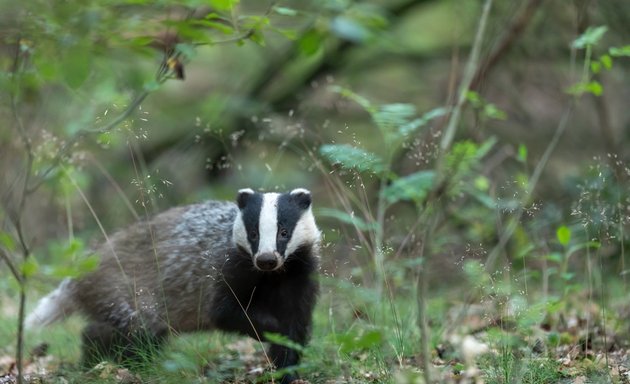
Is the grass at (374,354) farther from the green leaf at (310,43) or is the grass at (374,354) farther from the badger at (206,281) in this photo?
the green leaf at (310,43)

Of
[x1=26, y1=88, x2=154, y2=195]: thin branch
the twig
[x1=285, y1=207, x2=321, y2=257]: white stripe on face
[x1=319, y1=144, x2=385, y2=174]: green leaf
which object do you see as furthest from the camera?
the twig

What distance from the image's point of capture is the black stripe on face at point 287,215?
476 cm

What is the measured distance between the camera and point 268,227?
471cm

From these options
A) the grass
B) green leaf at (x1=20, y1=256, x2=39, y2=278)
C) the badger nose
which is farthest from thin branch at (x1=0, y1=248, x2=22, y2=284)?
the badger nose

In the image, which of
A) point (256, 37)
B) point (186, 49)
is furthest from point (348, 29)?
Result: point (186, 49)

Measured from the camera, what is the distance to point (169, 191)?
8695 millimetres

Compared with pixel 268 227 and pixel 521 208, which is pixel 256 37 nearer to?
pixel 268 227

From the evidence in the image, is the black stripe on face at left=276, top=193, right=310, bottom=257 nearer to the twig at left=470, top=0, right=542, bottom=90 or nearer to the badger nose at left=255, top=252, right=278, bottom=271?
the badger nose at left=255, top=252, right=278, bottom=271

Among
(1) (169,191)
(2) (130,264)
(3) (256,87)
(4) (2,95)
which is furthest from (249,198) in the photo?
(3) (256,87)

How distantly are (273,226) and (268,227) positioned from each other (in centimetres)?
3

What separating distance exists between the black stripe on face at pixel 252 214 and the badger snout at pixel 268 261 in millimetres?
132

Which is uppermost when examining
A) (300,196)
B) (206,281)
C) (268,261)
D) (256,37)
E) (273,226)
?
(256,37)

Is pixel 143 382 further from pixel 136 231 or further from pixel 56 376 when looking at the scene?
pixel 136 231

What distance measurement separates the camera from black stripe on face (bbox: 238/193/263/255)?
477cm
